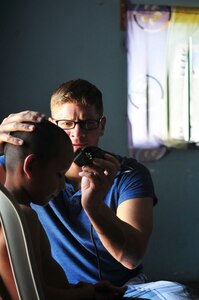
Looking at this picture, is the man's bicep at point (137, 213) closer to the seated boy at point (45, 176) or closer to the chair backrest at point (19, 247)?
the seated boy at point (45, 176)

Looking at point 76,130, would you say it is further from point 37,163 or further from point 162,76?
point 162,76

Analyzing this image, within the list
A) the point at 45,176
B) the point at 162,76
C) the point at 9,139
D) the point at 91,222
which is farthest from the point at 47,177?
the point at 162,76

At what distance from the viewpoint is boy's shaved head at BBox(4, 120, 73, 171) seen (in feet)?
3.20

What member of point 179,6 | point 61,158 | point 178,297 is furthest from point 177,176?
point 61,158

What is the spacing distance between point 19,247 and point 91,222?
463mm

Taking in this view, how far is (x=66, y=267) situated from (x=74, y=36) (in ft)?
5.51

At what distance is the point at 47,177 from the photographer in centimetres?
101

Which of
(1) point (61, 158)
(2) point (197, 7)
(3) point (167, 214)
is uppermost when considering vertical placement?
(2) point (197, 7)

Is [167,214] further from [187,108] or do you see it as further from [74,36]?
[74,36]

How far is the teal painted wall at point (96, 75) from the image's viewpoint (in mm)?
2607

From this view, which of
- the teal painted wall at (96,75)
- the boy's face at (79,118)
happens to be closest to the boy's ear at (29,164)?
the boy's face at (79,118)

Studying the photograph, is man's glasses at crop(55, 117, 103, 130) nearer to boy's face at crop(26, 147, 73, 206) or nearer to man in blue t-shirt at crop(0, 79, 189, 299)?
man in blue t-shirt at crop(0, 79, 189, 299)

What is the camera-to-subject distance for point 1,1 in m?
2.61

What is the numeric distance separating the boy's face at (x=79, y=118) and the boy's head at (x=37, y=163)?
0.33 metres
